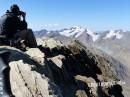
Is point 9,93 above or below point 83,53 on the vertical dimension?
above

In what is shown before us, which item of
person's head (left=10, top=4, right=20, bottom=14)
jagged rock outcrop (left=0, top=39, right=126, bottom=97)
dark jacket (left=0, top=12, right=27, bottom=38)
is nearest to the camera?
jagged rock outcrop (left=0, top=39, right=126, bottom=97)

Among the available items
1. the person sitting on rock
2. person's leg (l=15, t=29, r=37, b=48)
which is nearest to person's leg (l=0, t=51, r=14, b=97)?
the person sitting on rock

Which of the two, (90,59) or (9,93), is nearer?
(9,93)

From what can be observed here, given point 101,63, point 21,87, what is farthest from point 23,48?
point 101,63

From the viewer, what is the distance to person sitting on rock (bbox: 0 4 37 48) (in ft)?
56.5

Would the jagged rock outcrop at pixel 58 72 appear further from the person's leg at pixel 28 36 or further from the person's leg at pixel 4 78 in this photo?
the person's leg at pixel 4 78

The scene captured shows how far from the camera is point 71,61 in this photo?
2447cm

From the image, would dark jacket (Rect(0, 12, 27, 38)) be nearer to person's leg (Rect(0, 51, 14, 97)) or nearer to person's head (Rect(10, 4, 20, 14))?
person's head (Rect(10, 4, 20, 14))

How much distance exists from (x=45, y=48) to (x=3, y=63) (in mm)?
21272

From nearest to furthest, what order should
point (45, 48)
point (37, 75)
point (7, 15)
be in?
point (37, 75) < point (7, 15) < point (45, 48)

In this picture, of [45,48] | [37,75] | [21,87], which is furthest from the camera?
[45,48]

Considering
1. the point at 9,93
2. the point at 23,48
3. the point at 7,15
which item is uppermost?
the point at 9,93

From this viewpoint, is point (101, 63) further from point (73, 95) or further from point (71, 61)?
point (73, 95)

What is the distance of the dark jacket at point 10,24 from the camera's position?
17203 millimetres
